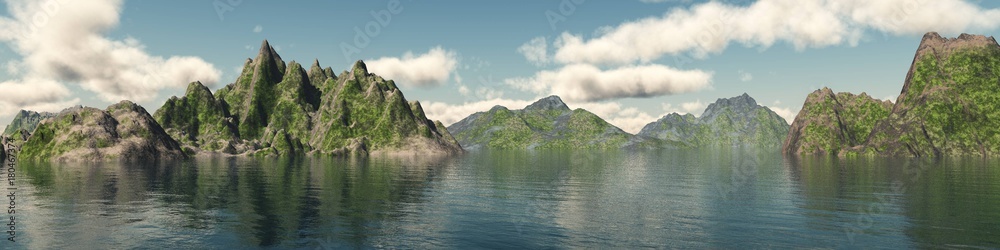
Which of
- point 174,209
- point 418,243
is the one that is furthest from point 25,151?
point 418,243

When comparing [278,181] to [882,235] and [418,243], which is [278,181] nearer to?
[418,243]

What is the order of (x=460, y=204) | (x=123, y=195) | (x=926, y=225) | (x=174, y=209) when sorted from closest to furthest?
(x=926, y=225), (x=174, y=209), (x=460, y=204), (x=123, y=195)

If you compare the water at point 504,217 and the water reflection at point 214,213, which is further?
the water reflection at point 214,213

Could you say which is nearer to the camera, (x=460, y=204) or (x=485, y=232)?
(x=485, y=232)

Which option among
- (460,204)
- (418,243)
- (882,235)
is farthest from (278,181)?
(882,235)

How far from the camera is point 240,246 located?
1485 inches

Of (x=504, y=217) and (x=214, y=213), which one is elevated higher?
(x=214, y=213)

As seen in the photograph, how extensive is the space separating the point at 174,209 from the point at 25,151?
19739 centimetres

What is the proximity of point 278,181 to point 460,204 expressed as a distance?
46265mm

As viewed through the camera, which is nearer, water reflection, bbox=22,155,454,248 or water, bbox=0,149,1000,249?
water, bbox=0,149,1000,249

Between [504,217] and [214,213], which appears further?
[214,213]

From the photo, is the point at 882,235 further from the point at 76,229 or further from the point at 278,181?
the point at 278,181

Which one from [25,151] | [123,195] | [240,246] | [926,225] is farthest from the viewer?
→ [25,151]

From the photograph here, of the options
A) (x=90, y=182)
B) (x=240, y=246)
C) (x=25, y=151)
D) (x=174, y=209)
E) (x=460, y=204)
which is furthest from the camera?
(x=25, y=151)
